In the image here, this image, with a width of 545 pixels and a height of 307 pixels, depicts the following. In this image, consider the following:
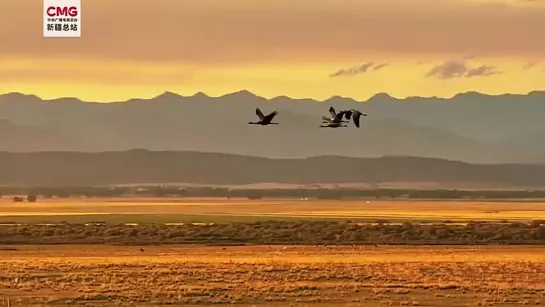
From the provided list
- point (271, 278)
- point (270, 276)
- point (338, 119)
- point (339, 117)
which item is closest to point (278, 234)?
point (270, 276)

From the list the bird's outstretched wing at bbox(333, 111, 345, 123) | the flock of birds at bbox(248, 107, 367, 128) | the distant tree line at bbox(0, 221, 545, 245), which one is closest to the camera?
the flock of birds at bbox(248, 107, 367, 128)

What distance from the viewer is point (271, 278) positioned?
46.3 m

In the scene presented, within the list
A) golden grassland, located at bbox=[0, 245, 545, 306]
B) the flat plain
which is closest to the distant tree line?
the flat plain

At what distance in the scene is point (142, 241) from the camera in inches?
3113

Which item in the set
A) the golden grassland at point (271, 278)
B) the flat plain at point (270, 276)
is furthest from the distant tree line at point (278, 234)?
the golden grassland at point (271, 278)

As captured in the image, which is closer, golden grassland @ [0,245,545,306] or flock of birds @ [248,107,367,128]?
flock of birds @ [248,107,367,128]

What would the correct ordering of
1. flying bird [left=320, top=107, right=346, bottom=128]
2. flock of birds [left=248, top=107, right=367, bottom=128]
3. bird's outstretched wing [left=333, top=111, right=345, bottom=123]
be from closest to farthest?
flock of birds [left=248, top=107, right=367, bottom=128]
flying bird [left=320, top=107, right=346, bottom=128]
bird's outstretched wing [left=333, top=111, right=345, bottom=123]

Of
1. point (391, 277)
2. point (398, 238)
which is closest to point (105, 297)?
point (391, 277)

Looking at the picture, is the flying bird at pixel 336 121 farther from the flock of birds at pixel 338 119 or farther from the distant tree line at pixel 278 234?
the distant tree line at pixel 278 234

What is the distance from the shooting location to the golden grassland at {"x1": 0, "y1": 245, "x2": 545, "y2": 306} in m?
39.5

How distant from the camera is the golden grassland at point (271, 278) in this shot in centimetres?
3950

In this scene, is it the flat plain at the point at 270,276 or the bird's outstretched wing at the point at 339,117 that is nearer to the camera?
the bird's outstretched wing at the point at 339,117

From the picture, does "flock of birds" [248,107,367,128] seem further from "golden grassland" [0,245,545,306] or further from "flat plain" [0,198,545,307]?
"golden grassland" [0,245,545,306]

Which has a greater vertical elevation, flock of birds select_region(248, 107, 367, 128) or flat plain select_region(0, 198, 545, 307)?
flock of birds select_region(248, 107, 367, 128)
